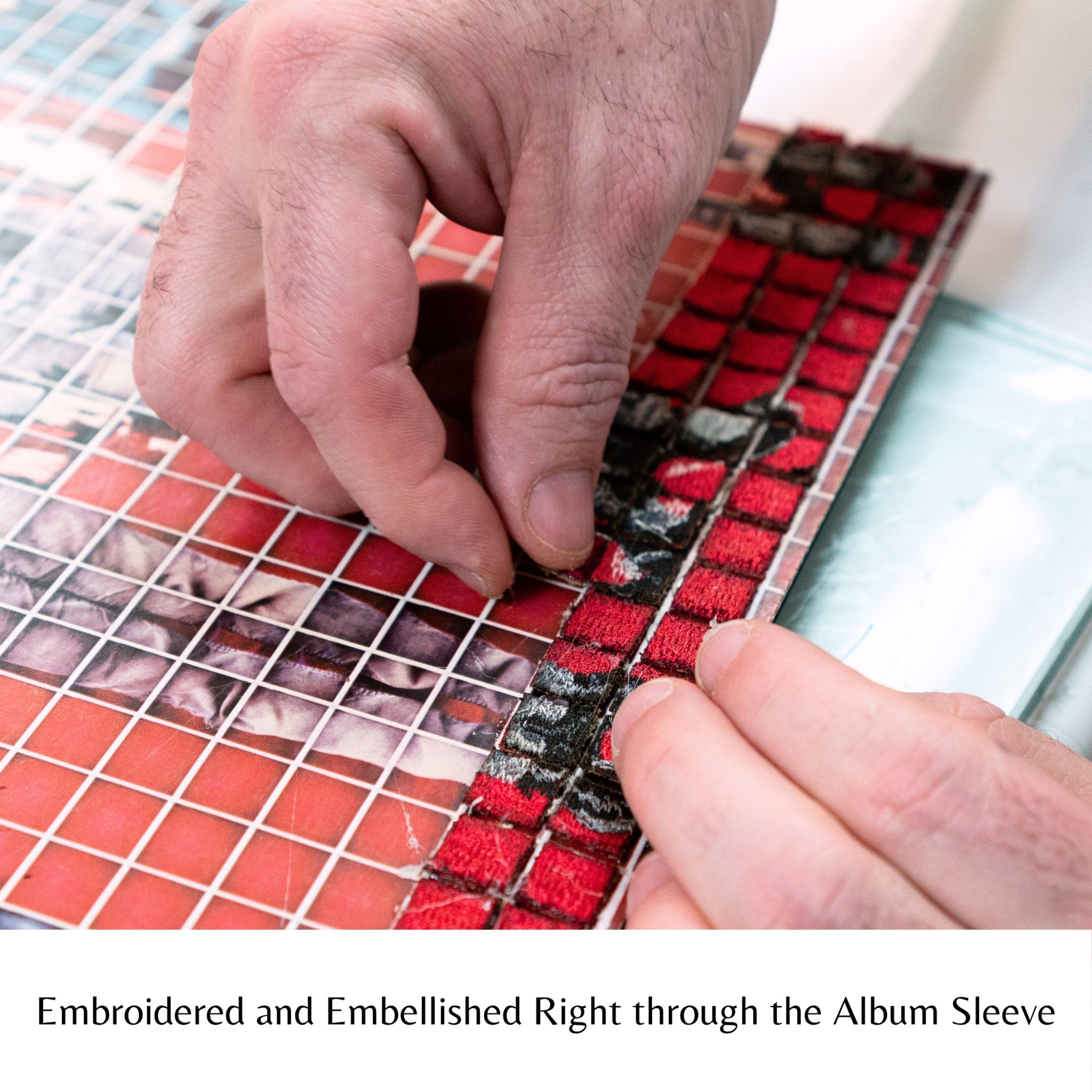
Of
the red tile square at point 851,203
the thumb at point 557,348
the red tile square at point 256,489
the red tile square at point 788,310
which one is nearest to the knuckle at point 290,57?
the thumb at point 557,348

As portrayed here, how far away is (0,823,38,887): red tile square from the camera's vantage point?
74 cm

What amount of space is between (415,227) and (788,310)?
0.47 m

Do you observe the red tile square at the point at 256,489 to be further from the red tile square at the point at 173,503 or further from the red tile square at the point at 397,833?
the red tile square at the point at 397,833

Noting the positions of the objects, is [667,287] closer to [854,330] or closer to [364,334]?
[854,330]

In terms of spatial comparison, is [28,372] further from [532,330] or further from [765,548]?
[765,548]

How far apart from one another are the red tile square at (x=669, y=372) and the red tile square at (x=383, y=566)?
0.30 meters

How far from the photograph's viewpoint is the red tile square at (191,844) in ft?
2.45

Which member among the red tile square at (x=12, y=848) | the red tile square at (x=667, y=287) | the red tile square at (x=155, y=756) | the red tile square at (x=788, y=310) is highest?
the red tile square at (x=788, y=310)

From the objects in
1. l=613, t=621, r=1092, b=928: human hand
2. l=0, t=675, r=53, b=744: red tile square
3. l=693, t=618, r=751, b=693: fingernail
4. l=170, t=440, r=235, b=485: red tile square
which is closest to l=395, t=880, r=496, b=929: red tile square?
l=613, t=621, r=1092, b=928: human hand

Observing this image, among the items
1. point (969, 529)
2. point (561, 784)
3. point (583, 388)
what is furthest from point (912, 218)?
point (561, 784)

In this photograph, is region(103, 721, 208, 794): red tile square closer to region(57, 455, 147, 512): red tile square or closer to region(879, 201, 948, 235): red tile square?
region(57, 455, 147, 512): red tile square

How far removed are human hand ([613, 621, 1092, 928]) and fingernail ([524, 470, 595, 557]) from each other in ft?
0.74
